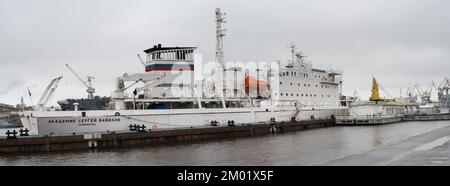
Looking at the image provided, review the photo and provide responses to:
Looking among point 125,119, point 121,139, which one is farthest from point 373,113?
point 121,139

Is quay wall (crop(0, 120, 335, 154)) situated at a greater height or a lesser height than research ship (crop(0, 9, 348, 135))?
lesser

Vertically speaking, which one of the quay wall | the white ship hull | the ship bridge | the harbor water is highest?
the ship bridge

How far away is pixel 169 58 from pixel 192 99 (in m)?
4.34

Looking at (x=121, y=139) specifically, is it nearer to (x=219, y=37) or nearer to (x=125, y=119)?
(x=125, y=119)

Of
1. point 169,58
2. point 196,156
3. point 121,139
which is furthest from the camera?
point 169,58

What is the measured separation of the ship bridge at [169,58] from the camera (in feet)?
124

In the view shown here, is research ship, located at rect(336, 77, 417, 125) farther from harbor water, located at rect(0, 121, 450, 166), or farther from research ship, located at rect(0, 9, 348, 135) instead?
harbor water, located at rect(0, 121, 450, 166)

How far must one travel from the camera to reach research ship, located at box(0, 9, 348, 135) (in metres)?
31.5

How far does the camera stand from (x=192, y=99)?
38.7 m

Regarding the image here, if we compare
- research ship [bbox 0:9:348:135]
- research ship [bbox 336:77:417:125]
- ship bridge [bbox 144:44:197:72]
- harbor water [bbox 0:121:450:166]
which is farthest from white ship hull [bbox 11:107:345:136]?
research ship [bbox 336:77:417:125]

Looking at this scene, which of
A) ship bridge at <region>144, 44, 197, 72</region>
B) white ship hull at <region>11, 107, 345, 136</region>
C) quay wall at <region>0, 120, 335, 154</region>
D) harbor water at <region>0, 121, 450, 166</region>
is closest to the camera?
harbor water at <region>0, 121, 450, 166</region>
